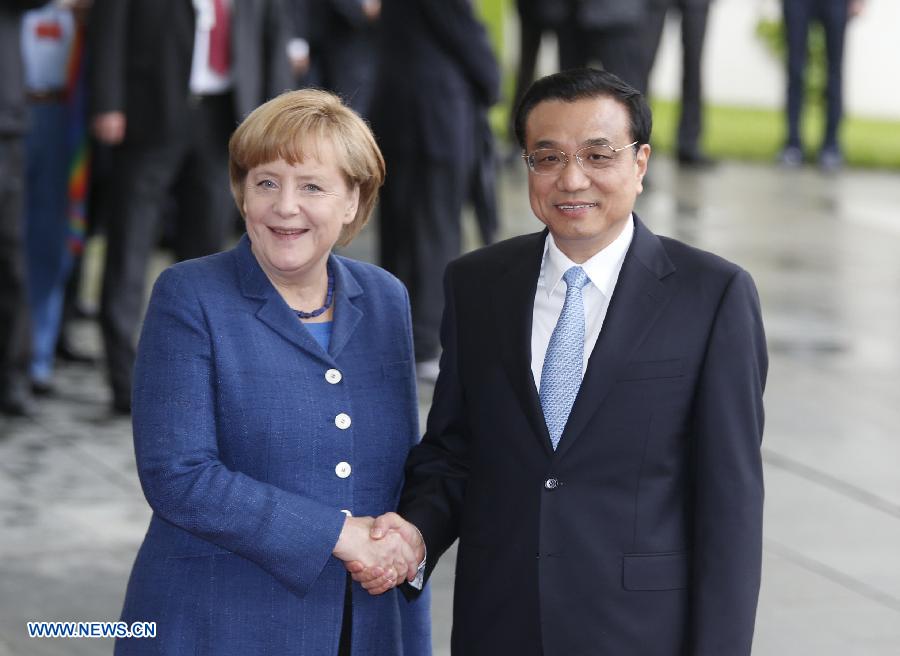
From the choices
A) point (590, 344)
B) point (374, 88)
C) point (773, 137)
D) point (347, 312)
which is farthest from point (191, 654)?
point (773, 137)

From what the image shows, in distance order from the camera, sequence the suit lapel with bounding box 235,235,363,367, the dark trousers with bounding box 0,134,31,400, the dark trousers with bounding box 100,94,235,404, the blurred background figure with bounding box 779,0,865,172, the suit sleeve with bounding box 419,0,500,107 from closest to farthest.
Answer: the suit lapel with bounding box 235,235,363,367, the dark trousers with bounding box 0,134,31,400, the dark trousers with bounding box 100,94,235,404, the suit sleeve with bounding box 419,0,500,107, the blurred background figure with bounding box 779,0,865,172

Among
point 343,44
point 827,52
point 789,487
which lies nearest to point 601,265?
point 789,487

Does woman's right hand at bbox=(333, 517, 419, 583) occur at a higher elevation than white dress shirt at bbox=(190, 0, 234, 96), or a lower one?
lower

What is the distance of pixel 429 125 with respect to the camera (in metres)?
7.91

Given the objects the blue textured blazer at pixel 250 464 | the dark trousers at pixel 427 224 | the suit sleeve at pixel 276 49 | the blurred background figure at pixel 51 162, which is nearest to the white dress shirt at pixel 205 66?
the suit sleeve at pixel 276 49

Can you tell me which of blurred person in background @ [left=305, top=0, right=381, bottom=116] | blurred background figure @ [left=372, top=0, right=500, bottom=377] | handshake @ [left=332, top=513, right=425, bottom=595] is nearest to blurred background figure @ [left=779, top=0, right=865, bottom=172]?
blurred person in background @ [left=305, top=0, right=381, bottom=116]

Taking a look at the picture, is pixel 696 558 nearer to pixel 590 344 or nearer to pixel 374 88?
pixel 590 344

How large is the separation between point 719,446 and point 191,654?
1.08m

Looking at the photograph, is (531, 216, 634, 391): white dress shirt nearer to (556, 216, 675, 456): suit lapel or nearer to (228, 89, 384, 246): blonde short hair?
(556, 216, 675, 456): suit lapel

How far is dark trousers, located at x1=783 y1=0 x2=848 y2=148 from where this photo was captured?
602 inches

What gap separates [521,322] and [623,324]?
0.69ft

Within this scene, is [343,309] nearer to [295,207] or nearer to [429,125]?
[295,207]

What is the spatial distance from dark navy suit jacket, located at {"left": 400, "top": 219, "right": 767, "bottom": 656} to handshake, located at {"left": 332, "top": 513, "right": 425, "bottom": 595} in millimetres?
137

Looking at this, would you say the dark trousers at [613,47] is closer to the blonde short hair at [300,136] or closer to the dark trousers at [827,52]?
the dark trousers at [827,52]
